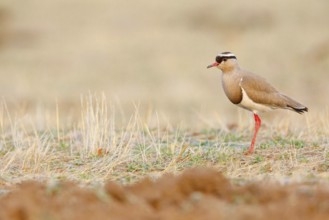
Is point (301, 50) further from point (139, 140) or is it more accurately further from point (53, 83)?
point (139, 140)

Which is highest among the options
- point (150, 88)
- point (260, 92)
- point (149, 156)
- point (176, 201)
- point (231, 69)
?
point (150, 88)

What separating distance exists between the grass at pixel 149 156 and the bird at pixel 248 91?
477 millimetres

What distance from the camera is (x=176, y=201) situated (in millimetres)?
5262

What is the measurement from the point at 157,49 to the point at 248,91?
18718 mm

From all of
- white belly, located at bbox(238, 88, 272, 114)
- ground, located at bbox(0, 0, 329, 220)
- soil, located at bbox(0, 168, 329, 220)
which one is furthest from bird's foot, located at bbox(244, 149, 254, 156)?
soil, located at bbox(0, 168, 329, 220)

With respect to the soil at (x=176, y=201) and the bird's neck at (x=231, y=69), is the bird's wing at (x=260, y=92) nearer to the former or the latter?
the bird's neck at (x=231, y=69)

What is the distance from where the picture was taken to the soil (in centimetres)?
477

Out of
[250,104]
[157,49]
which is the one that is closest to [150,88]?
[157,49]

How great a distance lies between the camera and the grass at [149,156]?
7270 mm

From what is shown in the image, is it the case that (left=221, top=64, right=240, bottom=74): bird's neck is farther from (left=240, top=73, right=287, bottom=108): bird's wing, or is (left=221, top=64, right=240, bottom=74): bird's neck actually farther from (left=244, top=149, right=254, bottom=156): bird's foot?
(left=244, top=149, right=254, bottom=156): bird's foot

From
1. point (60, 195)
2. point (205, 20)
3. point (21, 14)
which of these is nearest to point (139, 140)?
point (60, 195)

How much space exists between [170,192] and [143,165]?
96.6 inches

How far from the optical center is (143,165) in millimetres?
7770

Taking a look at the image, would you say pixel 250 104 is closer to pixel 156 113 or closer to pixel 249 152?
pixel 249 152
